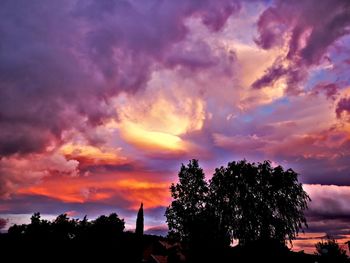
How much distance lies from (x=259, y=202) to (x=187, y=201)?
10.6 meters

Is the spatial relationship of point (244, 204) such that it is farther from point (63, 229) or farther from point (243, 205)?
point (63, 229)

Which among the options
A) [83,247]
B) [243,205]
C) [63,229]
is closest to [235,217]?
[243,205]

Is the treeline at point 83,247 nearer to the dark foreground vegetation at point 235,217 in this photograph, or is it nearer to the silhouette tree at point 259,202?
the dark foreground vegetation at point 235,217

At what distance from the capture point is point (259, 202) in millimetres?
43438

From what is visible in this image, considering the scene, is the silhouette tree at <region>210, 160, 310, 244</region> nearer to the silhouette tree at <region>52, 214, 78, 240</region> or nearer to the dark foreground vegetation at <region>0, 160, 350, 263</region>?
the dark foreground vegetation at <region>0, 160, 350, 263</region>

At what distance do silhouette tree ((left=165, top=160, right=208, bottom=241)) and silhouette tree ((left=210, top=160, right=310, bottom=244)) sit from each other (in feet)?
9.88

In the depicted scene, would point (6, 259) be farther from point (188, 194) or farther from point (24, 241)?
point (188, 194)

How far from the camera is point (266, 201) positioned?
43.6m

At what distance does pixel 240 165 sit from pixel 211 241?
15.6 meters

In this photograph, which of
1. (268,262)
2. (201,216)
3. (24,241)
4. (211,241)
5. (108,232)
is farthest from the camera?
(201,216)

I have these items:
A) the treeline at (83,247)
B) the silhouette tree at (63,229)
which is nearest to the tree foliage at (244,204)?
the silhouette tree at (63,229)

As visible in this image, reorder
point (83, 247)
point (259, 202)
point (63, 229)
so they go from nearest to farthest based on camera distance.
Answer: point (83, 247) < point (63, 229) < point (259, 202)

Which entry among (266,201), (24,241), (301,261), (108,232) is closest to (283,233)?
(266,201)

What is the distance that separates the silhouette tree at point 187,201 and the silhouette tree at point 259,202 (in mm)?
3011
